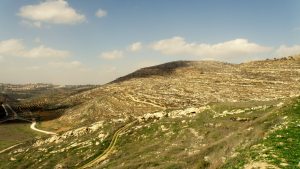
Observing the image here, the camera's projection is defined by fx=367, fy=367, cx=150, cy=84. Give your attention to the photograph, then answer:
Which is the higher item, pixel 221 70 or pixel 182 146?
pixel 221 70

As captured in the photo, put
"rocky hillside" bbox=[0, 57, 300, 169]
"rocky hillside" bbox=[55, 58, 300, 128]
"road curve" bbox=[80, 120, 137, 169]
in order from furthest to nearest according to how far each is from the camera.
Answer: "rocky hillside" bbox=[55, 58, 300, 128] < "road curve" bbox=[80, 120, 137, 169] < "rocky hillside" bbox=[0, 57, 300, 169]

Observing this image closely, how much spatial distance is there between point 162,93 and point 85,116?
35.3 m

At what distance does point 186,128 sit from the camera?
8112 centimetres

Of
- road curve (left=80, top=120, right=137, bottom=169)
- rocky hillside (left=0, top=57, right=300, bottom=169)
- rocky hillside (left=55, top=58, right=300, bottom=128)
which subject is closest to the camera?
rocky hillside (left=0, top=57, right=300, bottom=169)

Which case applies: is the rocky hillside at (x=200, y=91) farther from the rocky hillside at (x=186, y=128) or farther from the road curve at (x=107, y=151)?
the road curve at (x=107, y=151)

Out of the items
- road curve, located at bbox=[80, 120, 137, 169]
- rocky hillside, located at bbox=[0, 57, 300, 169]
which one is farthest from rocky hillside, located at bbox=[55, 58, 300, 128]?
road curve, located at bbox=[80, 120, 137, 169]

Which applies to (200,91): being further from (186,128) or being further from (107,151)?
(107,151)

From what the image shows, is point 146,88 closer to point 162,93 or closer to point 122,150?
point 162,93

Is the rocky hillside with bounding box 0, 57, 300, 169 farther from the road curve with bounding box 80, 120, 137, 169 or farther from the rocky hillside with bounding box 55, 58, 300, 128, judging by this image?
the rocky hillside with bounding box 55, 58, 300, 128

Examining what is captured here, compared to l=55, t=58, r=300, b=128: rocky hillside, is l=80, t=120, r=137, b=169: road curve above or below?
below

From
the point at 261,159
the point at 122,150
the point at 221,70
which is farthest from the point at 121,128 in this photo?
the point at 221,70

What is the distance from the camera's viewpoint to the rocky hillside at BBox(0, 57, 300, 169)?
4488 cm

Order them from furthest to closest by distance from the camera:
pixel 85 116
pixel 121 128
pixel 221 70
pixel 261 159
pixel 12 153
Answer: pixel 221 70
pixel 85 116
pixel 12 153
pixel 121 128
pixel 261 159

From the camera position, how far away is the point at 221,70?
649ft
